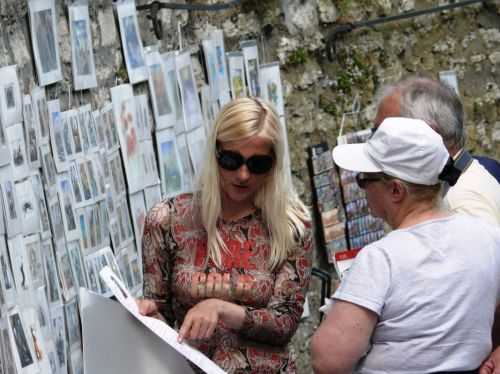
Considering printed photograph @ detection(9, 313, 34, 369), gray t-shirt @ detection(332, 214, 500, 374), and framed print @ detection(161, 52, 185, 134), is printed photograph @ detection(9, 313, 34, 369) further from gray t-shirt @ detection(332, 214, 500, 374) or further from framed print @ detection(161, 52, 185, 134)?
framed print @ detection(161, 52, 185, 134)

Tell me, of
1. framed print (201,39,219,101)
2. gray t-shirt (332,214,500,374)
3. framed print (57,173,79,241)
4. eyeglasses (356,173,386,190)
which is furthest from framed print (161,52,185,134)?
gray t-shirt (332,214,500,374)

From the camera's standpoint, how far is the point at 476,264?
264 cm

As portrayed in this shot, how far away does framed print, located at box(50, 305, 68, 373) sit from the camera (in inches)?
149

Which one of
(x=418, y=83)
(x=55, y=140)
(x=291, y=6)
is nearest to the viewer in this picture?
(x=418, y=83)

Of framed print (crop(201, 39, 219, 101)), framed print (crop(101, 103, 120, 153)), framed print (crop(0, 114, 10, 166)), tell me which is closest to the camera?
framed print (crop(0, 114, 10, 166))

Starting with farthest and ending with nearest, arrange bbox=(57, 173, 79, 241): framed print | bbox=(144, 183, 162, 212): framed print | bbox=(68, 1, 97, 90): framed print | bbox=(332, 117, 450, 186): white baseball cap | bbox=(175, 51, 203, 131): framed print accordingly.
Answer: bbox=(175, 51, 203, 131): framed print < bbox=(144, 183, 162, 212): framed print < bbox=(68, 1, 97, 90): framed print < bbox=(57, 173, 79, 241): framed print < bbox=(332, 117, 450, 186): white baseball cap

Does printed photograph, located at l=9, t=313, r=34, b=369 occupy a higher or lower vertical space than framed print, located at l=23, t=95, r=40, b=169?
lower

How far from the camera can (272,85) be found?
5785 mm

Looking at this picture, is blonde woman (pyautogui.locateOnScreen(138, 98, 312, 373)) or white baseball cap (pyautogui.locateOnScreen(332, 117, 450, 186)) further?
blonde woman (pyautogui.locateOnScreen(138, 98, 312, 373))

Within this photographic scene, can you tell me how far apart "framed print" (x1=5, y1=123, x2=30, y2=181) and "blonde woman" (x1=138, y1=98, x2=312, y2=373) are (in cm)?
61

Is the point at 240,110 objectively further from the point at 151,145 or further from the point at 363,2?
the point at 363,2

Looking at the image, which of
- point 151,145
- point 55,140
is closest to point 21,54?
point 55,140

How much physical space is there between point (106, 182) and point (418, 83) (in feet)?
4.33

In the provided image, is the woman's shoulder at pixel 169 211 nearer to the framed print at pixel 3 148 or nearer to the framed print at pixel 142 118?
the framed print at pixel 3 148
